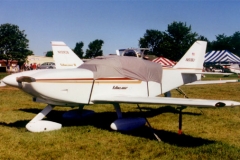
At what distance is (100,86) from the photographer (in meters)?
6.54

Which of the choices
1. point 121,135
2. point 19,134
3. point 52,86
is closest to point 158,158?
point 121,135

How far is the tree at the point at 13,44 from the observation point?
70188mm

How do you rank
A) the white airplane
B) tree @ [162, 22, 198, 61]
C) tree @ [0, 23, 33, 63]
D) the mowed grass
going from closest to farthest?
the mowed grass → the white airplane → tree @ [0, 23, 33, 63] → tree @ [162, 22, 198, 61]

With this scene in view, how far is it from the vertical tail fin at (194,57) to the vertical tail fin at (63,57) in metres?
9.33

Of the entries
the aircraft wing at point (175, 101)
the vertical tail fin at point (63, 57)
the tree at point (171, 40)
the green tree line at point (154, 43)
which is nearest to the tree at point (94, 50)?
the green tree line at point (154, 43)

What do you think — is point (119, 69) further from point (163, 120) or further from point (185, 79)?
point (185, 79)

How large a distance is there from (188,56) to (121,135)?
4.74 metres

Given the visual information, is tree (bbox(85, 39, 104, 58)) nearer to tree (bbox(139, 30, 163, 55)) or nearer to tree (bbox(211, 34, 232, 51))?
tree (bbox(139, 30, 163, 55))

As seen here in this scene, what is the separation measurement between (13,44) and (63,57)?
62.8 m

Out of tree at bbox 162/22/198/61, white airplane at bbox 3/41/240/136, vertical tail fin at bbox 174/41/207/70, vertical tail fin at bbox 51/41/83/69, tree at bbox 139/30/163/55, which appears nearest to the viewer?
white airplane at bbox 3/41/240/136

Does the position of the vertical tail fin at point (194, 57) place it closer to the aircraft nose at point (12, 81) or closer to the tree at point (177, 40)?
the aircraft nose at point (12, 81)

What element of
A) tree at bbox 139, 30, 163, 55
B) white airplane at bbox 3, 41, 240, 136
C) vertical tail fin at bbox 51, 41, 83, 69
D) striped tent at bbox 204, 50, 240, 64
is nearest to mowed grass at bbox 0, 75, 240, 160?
white airplane at bbox 3, 41, 240, 136

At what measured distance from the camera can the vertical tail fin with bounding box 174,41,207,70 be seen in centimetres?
944

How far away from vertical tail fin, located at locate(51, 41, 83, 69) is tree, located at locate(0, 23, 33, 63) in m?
55.8
